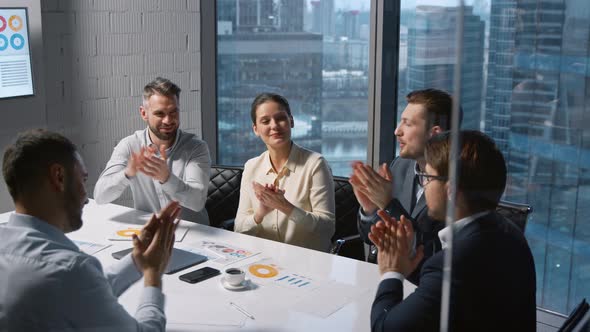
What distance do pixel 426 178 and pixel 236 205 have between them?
195cm

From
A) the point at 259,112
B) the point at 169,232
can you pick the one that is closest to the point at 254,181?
the point at 259,112

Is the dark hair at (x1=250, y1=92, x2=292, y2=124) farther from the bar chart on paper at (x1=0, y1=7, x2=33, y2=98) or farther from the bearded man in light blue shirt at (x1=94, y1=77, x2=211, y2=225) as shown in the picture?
the bar chart on paper at (x1=0, y1=7, x2=33, y2=98)

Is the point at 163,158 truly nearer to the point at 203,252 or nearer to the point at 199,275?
the point at 203,252

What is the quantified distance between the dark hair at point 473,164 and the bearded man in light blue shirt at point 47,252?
29.6 inches

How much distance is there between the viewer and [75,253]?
143 cm

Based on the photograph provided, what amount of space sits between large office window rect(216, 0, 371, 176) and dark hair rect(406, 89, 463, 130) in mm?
1211

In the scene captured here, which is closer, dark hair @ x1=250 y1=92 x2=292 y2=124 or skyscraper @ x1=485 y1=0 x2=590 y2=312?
skyscraper @ x1=485 y1=0 x2=590 y2=312

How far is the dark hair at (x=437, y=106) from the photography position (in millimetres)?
1341

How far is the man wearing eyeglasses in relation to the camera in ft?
4.65

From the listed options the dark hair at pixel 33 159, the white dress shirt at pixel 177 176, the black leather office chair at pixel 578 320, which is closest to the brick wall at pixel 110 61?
the white dress shirt at pixel 177 176

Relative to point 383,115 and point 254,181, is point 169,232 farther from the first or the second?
point 383,115

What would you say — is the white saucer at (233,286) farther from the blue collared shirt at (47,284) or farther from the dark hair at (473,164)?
the dark hair at (473,164)

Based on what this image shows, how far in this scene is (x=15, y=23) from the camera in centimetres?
321

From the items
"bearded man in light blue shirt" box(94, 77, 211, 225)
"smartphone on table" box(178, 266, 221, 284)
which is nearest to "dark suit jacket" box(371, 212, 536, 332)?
"smartphone on table" box(178, 266, 221, 284)
